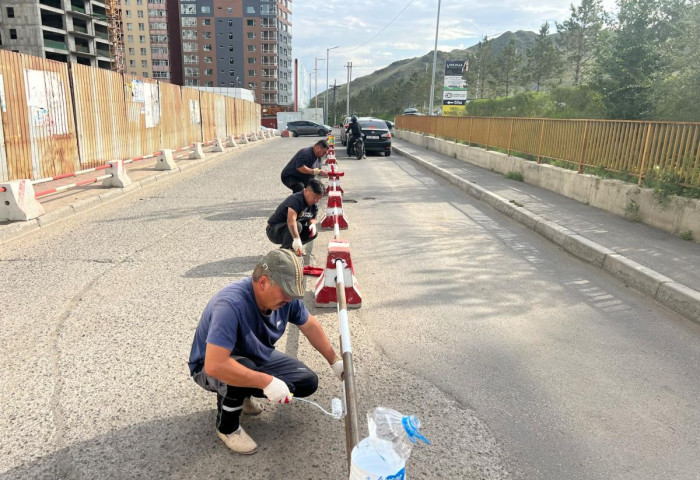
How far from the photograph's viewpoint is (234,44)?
345ft

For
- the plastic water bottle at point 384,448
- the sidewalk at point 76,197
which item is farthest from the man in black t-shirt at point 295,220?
the sidewalk at point 76,197

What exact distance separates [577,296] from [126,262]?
5136 millimetres

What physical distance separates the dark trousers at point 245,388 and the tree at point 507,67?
79.6 metres

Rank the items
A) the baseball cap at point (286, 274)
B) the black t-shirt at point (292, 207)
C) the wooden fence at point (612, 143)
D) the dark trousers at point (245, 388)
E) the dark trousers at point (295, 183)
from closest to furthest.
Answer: the baseball cap at point (286, 274), the dark trousers at point (245, 388), the black t-shirt at point (292, 207), the wooden fence at point (612, 143), the dark trousers at point (295, 183)

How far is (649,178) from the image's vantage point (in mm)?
7793

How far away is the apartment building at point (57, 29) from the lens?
6462 centimetres

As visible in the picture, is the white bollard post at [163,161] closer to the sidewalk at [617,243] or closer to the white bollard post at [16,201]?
the white bollard post at [16,201]

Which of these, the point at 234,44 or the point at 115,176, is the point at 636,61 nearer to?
the point at 115,176

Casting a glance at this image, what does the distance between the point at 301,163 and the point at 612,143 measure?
5.67 metres

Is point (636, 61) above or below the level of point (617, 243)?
above

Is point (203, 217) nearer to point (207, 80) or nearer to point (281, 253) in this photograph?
point (281, 253)

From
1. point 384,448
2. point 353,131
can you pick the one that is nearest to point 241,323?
point 384,448

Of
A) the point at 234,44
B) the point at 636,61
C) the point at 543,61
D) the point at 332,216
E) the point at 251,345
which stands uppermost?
the point at 234,44

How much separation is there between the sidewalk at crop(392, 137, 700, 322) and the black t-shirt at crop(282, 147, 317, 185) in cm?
379
